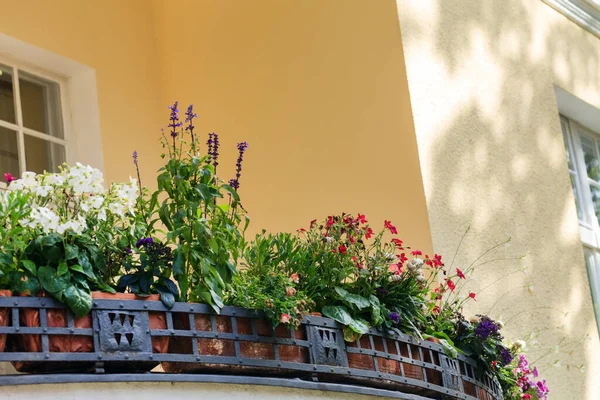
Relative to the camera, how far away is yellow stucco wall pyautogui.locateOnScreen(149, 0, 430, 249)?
592 centimetres

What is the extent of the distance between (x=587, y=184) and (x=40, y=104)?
4006mm

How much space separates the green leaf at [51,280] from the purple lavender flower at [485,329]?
2.24 metres

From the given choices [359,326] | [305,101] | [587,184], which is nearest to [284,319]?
[359,326]

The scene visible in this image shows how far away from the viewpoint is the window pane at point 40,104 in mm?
6387

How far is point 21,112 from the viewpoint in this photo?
631cm

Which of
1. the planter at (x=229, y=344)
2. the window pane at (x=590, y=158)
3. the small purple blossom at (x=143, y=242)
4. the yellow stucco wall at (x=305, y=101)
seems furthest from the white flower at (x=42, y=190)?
the window pane at (x=590, y=158)

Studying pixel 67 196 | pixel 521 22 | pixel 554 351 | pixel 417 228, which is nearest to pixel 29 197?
pixel 67 196

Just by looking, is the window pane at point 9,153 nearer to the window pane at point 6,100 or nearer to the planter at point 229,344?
the window pane at point 6,100

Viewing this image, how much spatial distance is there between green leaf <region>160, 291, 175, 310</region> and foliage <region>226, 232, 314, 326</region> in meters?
0.32

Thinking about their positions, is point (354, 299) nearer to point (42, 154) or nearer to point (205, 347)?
point (205, 347)

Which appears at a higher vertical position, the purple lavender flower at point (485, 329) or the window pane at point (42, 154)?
the window pane at point (42, 154)

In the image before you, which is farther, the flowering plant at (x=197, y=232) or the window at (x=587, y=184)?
the window at (x=587, y=184)

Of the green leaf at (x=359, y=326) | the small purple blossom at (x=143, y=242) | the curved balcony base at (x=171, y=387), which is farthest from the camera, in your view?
the green leaf at (x=359, y=326)

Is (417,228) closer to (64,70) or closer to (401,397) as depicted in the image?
(401,397)
